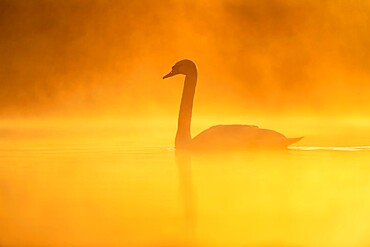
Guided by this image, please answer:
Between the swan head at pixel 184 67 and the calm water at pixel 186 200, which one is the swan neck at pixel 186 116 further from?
the calm water at pixel 186 200

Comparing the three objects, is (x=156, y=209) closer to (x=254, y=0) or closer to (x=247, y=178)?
(x=247, y=178)

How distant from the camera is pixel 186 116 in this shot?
26.4 ft

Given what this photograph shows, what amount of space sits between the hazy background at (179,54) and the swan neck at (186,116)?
10.6 m

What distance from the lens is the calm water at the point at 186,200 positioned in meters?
3.62

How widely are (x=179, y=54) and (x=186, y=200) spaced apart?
53.7 ft

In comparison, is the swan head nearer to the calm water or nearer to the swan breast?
the swan breast

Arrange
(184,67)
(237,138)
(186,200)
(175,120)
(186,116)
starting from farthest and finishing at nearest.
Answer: (175,120) → (184,67) → (186,116) → (237,138) → (186,200)

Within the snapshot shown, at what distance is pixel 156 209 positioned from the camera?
4.23 metres

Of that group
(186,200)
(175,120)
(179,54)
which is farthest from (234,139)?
(179,54)

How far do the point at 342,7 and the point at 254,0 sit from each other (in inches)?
83.2

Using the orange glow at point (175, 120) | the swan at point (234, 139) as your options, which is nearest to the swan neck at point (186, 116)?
the swan at point (234, 139)

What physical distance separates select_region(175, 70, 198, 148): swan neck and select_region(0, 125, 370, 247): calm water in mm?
390

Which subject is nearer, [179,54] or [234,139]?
[234,139]

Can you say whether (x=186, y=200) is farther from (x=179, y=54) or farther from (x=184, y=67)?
(x=179, y=54)
